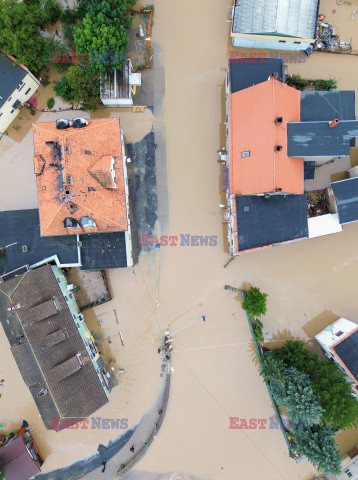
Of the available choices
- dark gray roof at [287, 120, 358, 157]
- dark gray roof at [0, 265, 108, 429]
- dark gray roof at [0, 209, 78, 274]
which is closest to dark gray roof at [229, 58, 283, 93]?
dark gray roof at [287, 120, 358, 157]

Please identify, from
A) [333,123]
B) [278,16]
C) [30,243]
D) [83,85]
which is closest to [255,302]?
[333,123]

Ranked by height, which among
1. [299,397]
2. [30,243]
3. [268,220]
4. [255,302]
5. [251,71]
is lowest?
[299,397]

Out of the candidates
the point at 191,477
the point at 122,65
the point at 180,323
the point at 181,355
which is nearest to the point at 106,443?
the point at 191,477

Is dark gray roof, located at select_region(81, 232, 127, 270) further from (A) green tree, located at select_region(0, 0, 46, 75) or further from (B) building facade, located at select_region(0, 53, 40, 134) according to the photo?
(A) green tree, located at select_region(0, 0, 46, 75)

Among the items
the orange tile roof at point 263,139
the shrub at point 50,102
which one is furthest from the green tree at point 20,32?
the orange tile roof at point 263,139

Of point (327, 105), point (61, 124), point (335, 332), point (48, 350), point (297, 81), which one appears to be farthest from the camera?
point (297, 81)

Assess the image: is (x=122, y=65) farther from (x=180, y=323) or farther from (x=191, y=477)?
(x=191, y=477)

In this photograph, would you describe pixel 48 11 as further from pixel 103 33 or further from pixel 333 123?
pixel 333 123
